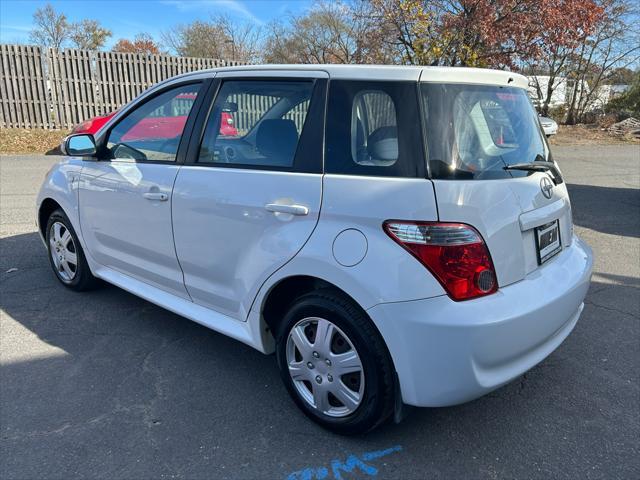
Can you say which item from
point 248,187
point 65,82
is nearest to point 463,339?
point 248,187

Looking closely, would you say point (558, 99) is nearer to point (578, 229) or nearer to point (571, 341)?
point (578, 229)

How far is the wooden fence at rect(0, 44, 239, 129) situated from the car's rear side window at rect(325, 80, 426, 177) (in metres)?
14.8

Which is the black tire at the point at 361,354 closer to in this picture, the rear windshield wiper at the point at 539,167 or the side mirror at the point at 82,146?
the rear windshield wiper at the point at 539,167

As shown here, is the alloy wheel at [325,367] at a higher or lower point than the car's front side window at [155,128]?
lower

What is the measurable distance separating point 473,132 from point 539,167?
47 centimetres

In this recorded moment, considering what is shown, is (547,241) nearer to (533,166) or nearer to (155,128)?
(533,166)

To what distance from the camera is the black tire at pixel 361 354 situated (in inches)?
91.9

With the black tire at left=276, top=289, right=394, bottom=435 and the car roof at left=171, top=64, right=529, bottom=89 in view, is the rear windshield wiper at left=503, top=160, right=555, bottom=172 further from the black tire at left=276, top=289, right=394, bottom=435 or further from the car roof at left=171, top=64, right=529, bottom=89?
the black tire at left=276, top=289, right=394, bottom=435

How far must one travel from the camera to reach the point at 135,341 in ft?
11.7

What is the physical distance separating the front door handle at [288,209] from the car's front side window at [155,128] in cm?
96

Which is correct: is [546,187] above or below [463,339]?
above

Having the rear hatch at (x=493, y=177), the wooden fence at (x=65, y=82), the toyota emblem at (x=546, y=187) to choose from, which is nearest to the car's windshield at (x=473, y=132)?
the rear hatch at (x=493, y=177)

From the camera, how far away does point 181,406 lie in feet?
9.37

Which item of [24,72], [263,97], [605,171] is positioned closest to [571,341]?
[263,97]
